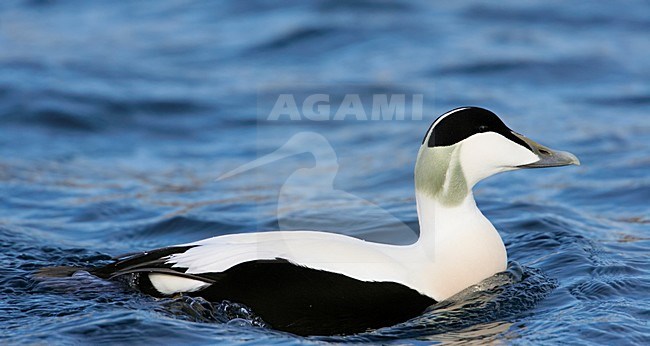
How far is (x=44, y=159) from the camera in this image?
27.4 feet

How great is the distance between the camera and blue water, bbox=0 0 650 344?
4621 mm

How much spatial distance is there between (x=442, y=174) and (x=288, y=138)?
13.4ft

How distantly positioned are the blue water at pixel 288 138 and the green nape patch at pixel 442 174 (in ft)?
1.43

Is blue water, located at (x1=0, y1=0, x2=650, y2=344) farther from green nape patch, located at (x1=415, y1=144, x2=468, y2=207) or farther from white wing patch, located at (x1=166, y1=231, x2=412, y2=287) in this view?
green nape patch, located at (x1=415, y1=144, x2=468, y2=207)

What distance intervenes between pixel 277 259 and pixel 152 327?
1.91ft

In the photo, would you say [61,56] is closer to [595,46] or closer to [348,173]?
[348,173]

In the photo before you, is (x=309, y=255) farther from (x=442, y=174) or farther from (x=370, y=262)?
(x=442, y=174)
